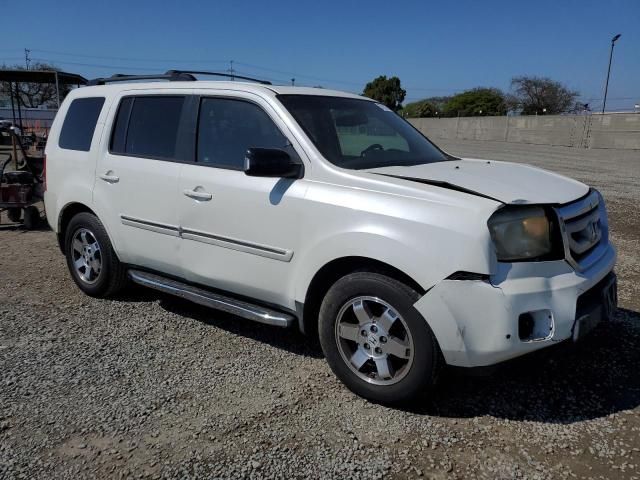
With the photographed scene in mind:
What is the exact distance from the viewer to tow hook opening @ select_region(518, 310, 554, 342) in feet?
9.42

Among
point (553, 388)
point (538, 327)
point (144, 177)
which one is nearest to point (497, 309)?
point (538, 327)

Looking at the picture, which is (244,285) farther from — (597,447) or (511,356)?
(597,447)

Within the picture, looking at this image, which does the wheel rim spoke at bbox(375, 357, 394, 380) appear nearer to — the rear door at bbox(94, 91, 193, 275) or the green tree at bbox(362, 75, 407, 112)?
the rear door at bbox(94, 91, 193, 275)

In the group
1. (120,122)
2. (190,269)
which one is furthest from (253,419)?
(120,122)

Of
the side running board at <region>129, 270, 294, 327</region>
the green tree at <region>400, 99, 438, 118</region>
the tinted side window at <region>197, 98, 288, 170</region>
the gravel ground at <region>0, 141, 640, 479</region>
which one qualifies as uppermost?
the green tree at <region>400, 99, 438, 118</region>

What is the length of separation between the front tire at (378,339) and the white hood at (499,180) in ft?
2.29

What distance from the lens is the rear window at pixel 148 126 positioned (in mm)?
4316

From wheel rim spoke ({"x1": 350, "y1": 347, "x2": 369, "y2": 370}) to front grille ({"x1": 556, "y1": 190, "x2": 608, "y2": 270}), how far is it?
1283 millimetres

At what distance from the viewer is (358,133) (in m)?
4.27

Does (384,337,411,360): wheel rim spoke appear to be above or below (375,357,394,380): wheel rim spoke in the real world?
above

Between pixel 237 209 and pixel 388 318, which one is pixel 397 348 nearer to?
pixel 388 318

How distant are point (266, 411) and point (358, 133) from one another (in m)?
2.21

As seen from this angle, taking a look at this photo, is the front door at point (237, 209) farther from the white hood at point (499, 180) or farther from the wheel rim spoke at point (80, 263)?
the wheel rim spoke at point (80, 263)

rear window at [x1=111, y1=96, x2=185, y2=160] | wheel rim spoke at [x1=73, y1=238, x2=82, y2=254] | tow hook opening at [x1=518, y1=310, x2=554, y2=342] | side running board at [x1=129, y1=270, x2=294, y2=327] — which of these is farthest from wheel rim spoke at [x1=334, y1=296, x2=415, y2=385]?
wheel rim spoke at [x1=73, y1=238, x2=82, y2=254]
